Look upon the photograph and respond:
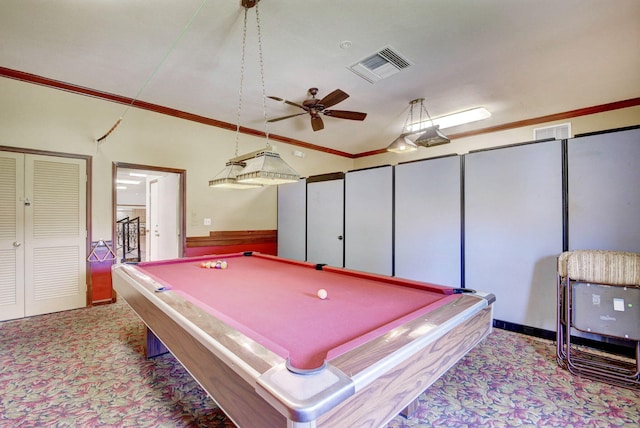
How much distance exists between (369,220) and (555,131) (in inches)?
134

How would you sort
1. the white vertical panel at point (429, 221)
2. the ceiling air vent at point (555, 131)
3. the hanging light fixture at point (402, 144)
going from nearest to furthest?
1. the white vertical panel at point (429, 221)
2. the hanging light fixture at point (402, 144)
3. the ceiling air vent at point (555, 131)

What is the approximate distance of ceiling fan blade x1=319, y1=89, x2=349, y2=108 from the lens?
304 centimetres

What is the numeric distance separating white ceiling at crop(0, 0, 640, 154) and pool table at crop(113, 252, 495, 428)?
2.20 m

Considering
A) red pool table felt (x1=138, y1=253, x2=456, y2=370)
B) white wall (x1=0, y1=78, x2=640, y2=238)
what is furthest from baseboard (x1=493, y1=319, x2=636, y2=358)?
white wall (x1=0, y1=78, x2=640, y2=238)

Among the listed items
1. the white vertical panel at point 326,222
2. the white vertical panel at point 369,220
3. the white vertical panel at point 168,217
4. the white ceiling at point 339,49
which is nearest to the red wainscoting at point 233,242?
the white vertical panel at point 168,217

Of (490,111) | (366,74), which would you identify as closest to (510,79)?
(490,111)

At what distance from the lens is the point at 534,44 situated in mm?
Result: 2779

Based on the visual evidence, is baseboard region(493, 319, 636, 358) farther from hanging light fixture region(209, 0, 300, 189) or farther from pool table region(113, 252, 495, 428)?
hanging light fixture region(209, 0, 300, 189)

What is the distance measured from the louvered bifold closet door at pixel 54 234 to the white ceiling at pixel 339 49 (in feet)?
3.77

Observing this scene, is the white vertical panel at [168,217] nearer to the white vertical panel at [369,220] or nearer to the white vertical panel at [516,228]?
the white vertical panel at [369,220]

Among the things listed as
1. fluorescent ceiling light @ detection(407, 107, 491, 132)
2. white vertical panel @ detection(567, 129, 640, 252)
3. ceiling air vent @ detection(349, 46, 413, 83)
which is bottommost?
white vertical panel @ detection(567, 129, 640, 252)

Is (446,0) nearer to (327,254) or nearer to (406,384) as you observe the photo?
(406,384)

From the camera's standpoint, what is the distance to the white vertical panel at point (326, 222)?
471cm

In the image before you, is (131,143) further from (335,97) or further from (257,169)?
(335,97)
